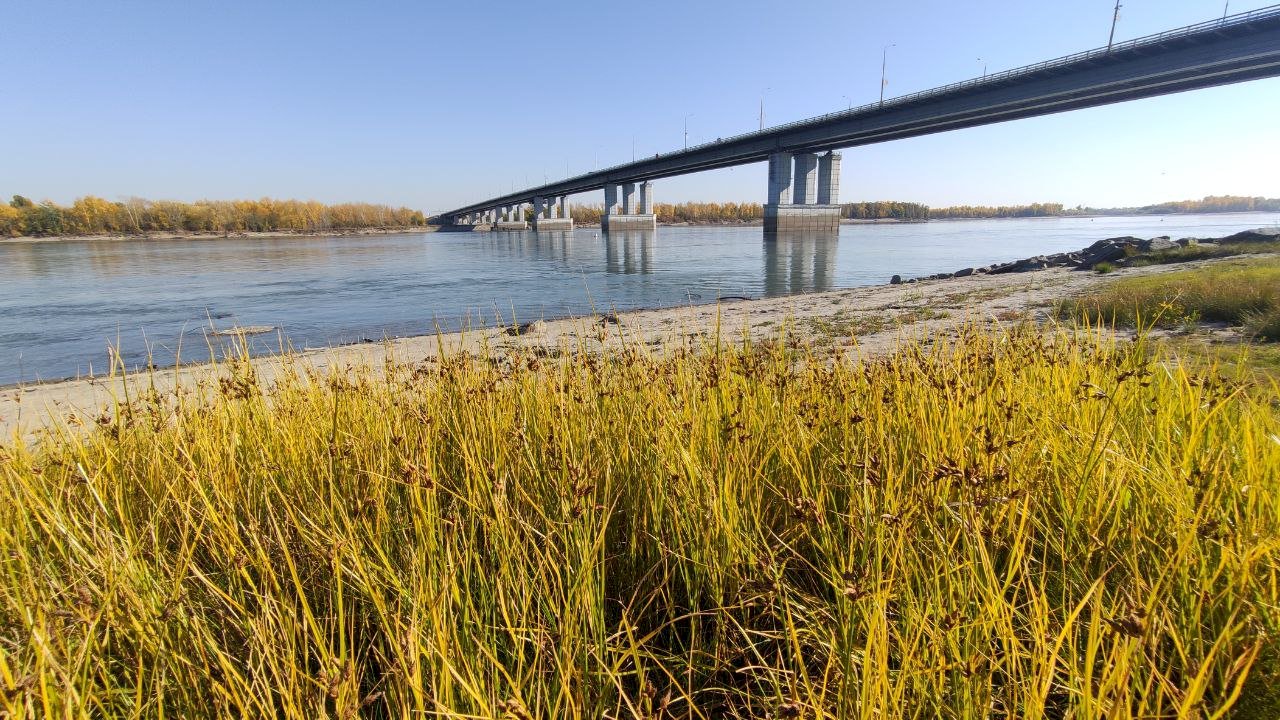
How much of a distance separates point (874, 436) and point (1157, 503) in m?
0.81

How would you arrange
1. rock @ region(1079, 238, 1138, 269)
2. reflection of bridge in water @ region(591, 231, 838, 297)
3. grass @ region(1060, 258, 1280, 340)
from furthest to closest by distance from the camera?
reflection of bridge in water @ region(591, 231, 838, 297), rock @ region(1079, 238, 1138, 269), grass @ region(1060, 258, 1280, 340)

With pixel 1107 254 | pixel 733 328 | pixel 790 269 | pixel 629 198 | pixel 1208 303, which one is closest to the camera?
pixel 1208 303

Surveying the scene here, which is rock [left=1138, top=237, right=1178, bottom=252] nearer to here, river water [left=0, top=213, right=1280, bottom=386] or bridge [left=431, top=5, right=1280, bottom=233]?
river water [left=0, top=213, right=1280, bottom=386]

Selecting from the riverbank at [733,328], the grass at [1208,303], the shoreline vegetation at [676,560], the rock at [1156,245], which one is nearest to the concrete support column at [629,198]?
the rock at [1156,245]

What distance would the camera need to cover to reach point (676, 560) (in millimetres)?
1771

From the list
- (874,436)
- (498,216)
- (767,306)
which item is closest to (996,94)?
(767,306)

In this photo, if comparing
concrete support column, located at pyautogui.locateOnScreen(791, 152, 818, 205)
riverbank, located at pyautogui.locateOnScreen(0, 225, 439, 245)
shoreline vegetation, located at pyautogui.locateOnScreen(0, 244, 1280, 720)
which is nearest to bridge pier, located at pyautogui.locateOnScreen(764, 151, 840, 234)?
concrete support column, located at pyautogui.locateOnScreen(791, 152, 818, 205)

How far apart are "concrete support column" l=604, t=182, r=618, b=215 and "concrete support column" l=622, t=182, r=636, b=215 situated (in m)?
1.26

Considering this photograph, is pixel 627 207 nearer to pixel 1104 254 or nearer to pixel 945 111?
pixel 945 111

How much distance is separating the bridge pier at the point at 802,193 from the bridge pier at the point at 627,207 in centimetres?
2602

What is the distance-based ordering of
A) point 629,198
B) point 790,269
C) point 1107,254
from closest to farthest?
point 1107,254 → point 790,269 → point 629,198

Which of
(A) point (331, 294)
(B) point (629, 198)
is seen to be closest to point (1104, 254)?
(A) point (331, 294)

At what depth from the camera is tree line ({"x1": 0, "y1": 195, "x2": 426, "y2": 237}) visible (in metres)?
84.3

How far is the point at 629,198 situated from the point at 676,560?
88.3 m
